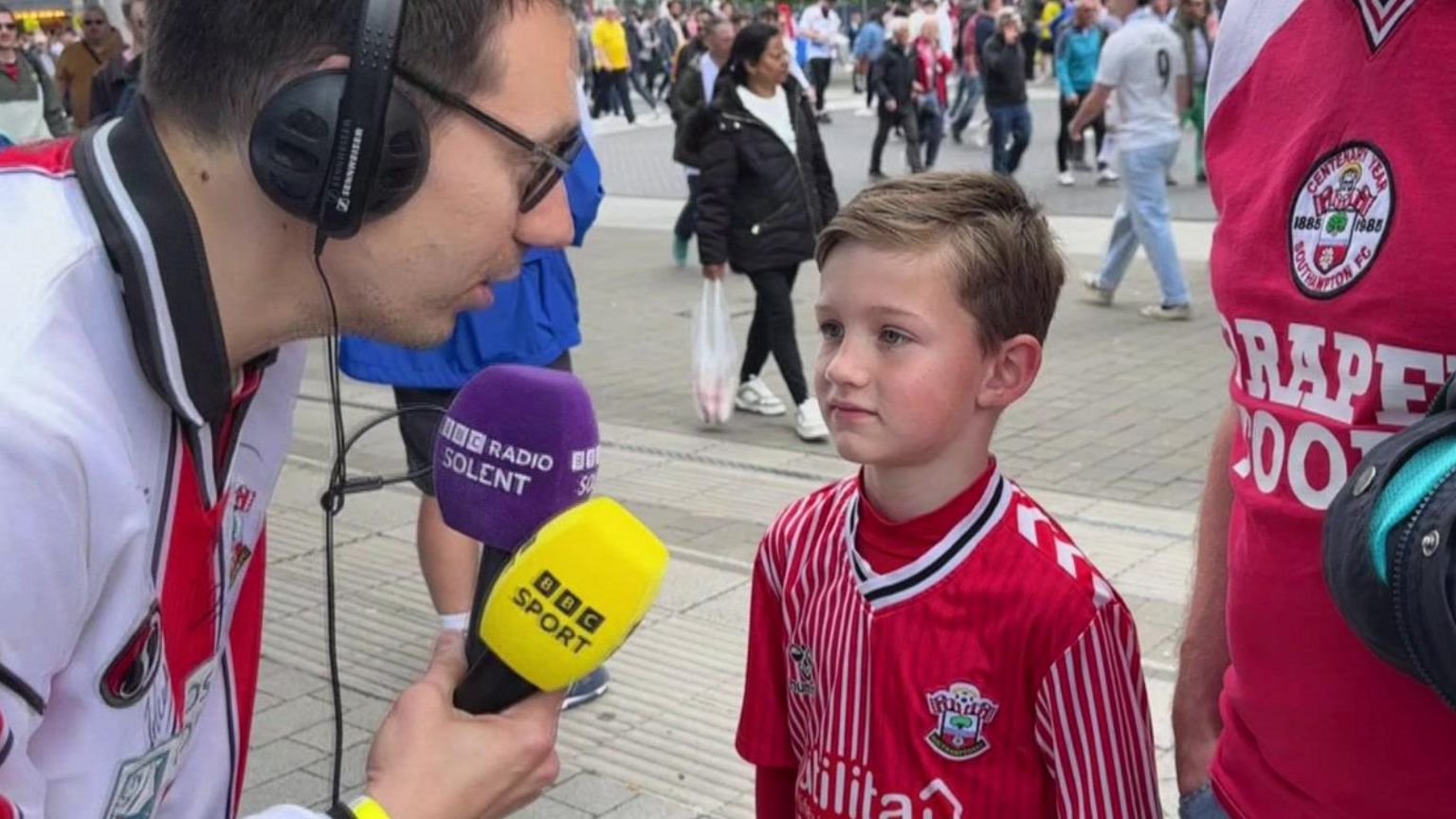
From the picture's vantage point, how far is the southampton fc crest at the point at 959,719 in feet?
6.82

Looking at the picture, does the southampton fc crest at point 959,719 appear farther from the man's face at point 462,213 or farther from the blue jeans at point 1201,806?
the man's face at point 462,213

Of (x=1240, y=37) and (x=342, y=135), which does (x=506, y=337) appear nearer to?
(x=1240, y=37)

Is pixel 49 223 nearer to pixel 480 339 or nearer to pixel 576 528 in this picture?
pixel 576 528

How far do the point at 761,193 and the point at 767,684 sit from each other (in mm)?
5338

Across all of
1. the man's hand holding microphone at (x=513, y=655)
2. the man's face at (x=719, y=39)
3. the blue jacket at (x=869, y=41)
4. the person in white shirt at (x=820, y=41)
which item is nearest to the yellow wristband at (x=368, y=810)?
the man's hand holding microphone at (x=513, y=655)

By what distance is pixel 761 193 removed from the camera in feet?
24.7

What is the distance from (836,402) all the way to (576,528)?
721 mm

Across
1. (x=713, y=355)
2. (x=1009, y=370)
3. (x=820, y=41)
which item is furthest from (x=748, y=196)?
(x=820, y=41)

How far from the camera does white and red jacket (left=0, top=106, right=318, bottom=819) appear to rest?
4.13 ft

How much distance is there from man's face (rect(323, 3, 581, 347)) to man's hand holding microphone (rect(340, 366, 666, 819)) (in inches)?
9.2

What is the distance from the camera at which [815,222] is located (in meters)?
7.71

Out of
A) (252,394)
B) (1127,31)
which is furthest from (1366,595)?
(1127,31)

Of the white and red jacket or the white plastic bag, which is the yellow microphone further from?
the white plastic bag

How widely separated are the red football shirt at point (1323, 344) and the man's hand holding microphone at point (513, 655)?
0.64 metres
